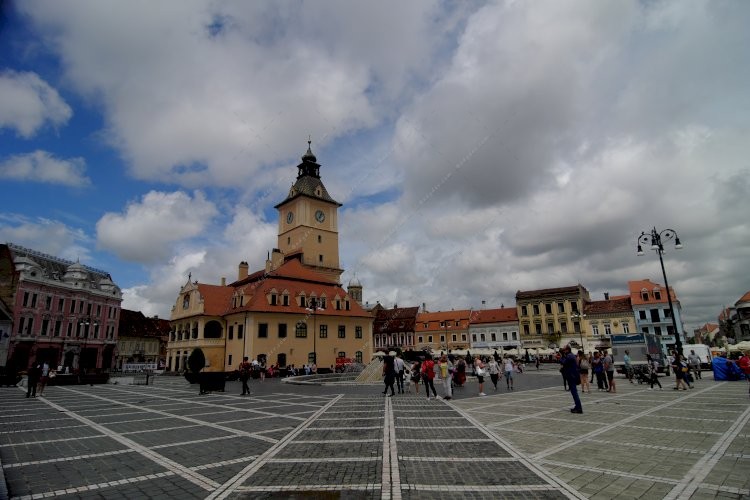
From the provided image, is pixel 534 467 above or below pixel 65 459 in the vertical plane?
below

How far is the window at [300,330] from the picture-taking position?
46.8m

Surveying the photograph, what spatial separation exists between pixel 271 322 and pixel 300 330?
406cm

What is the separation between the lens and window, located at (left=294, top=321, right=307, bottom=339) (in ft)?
153

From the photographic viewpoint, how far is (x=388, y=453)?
7824 millimetres

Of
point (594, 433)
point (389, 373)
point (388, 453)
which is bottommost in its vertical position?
point (594, 433)

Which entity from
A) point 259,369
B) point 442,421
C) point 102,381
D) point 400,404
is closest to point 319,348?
point 259,369

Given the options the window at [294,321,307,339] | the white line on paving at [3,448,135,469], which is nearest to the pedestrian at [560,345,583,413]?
the white line on paving at [3,448,135,469]

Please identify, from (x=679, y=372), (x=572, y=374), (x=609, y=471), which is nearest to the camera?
(x=609, y=471)

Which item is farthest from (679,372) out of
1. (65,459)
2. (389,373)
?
(65,459)

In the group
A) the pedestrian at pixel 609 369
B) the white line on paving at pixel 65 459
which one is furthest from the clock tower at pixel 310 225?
the white line on paving at pixel 65 459

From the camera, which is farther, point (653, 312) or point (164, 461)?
point (653, 312)

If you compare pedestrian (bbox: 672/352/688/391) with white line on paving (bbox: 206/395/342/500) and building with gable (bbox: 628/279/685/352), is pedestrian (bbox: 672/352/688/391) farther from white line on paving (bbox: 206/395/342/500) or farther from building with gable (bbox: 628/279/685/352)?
building with gable (bbox: 628/279/685/352)

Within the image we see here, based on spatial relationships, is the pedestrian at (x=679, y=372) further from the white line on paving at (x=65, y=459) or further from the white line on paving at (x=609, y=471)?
the white line on paving at (x=65, y=459)

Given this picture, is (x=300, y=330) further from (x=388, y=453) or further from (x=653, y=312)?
(x=653, y=312)
